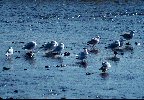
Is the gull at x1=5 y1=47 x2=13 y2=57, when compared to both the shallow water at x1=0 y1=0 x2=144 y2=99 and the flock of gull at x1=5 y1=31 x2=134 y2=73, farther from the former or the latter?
the shallow water at x1=0 y1=0 x2=144 y2=99

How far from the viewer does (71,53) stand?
27797mm

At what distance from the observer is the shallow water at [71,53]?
68.8 feet

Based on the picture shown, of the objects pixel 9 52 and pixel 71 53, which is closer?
pixel 9 52

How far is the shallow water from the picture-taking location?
20984 mm

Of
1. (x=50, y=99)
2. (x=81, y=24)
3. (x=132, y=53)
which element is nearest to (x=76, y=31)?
(x=81, y=24)

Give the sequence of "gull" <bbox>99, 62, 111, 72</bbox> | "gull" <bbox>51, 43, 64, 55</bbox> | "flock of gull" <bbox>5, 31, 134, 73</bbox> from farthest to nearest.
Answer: "gull" <bbox>51, 43, 64, 55</bbox> → "flock of gull" <bbox>5, 31, 134, 73</bbox> → "gull" <bbox>99, 62, 111, 72</bbox>

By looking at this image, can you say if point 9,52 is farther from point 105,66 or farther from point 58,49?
point 105,66

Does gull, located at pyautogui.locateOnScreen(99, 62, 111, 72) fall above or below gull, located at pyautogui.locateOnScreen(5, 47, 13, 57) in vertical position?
below

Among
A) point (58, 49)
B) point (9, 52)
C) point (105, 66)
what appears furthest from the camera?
point (58, 49)

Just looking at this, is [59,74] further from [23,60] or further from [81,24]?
[81,24]

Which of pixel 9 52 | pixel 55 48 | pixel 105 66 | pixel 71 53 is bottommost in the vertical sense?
pixel 105 66

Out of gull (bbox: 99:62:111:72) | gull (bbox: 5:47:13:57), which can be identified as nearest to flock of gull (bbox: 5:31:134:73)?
gull (bbox: 5:47:13:57)

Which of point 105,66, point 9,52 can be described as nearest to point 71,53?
point 9,52

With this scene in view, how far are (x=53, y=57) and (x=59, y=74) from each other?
3.73 meters
